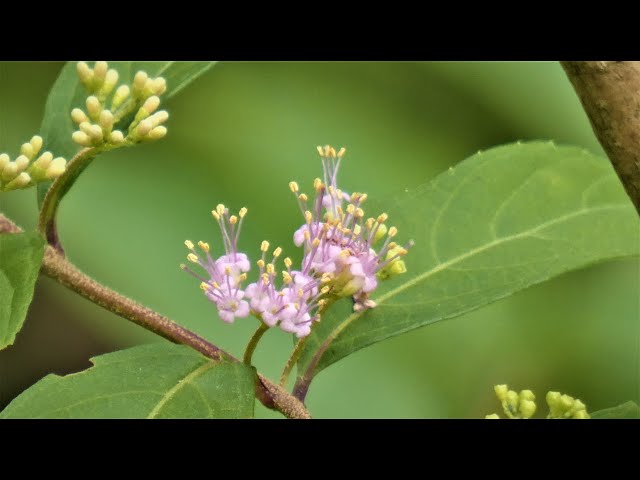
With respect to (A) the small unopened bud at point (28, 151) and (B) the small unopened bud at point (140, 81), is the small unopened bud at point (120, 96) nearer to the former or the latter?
(B) the small unopened bud at point (140, 81)

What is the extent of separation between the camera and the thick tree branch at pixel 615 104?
1.24 metres

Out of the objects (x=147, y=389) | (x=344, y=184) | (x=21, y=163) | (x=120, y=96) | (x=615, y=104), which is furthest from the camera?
(x=344, y=184)

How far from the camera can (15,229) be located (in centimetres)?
157

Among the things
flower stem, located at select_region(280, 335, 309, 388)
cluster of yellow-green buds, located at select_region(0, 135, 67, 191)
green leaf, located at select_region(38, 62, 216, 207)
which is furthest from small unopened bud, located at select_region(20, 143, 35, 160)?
flower stem, located at select_region(280, 335, 309, 388)

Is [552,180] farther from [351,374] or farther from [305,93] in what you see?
[305,93]

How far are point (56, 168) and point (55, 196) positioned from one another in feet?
0.15

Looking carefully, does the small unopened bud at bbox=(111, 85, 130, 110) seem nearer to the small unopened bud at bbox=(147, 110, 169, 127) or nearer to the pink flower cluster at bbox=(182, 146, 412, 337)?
the small unopened bud at bbox=(147, 110, 169, 127)

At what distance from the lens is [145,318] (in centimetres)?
155

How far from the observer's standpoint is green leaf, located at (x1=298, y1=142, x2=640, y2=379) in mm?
1710

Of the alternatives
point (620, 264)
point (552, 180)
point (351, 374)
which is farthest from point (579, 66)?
point (620, 264)

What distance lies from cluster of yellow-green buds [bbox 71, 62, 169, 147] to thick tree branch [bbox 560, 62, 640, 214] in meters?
0.64

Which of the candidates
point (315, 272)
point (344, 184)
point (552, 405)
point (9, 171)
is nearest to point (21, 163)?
point (9, 171)

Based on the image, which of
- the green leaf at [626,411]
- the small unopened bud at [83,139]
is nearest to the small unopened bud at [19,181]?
the small unopened bud at [83,139]

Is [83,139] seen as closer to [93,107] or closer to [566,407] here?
[93,107]
